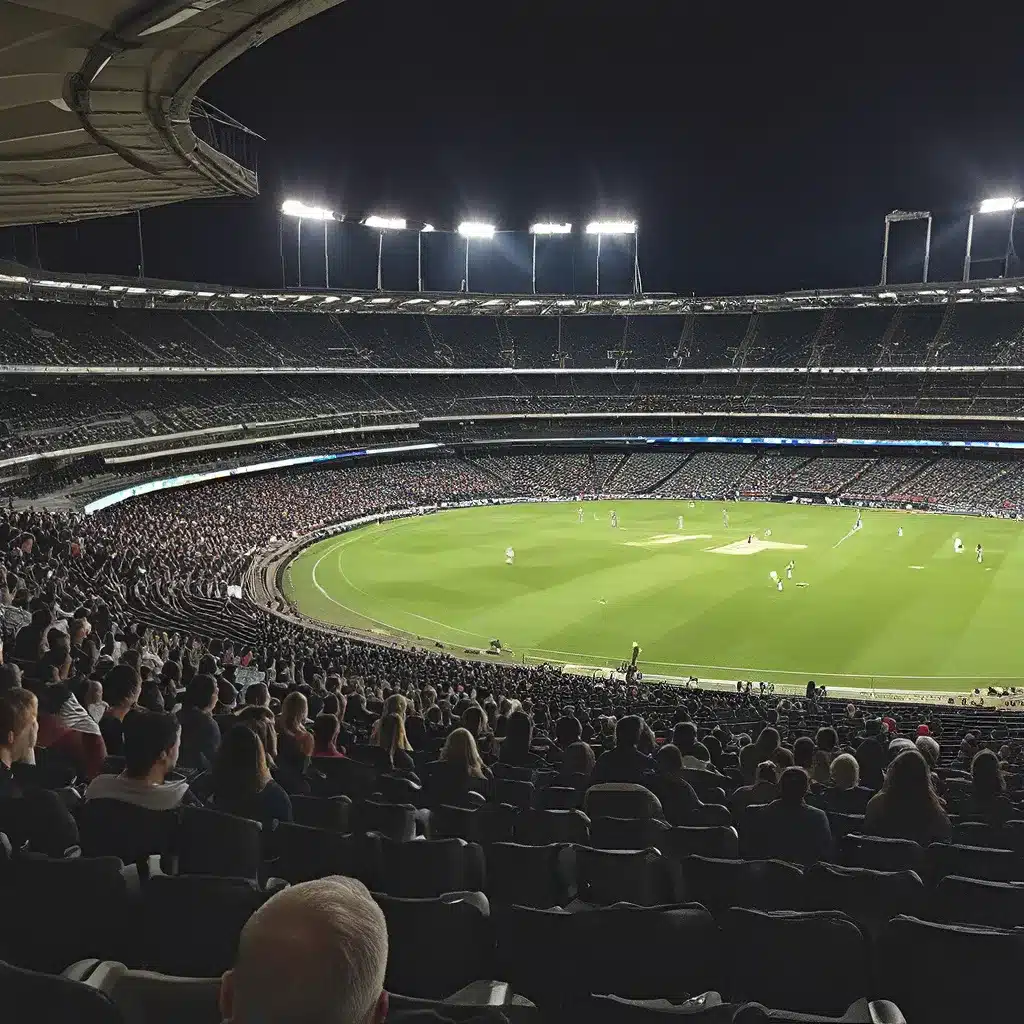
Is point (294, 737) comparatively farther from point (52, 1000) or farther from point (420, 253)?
point (420, 253)

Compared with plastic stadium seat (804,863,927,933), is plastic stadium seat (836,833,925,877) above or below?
below

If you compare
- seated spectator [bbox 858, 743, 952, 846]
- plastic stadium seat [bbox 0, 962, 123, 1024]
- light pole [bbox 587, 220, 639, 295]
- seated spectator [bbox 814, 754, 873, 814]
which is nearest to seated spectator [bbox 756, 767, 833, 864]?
seated spectator [bbox 858, 743, 952, 846]

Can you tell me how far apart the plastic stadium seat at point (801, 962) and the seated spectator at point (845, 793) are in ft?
15.1

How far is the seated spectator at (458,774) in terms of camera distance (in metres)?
7.89

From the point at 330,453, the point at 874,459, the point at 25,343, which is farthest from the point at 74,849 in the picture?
the point at 874,459

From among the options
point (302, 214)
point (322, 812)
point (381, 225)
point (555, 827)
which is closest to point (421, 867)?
point (322, 812)

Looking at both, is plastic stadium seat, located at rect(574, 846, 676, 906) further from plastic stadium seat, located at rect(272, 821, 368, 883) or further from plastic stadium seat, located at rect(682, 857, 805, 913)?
plastic stadium seat, located at rect(272, 821, 368, 883)

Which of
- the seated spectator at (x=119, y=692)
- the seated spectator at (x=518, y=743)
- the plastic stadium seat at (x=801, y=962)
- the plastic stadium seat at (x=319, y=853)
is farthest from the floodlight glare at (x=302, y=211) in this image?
the plastic stadium seat at (x=801, y=962)

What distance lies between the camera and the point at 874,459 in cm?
8188

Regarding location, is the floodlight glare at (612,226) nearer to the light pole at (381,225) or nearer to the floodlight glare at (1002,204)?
the light pole at (381,225)

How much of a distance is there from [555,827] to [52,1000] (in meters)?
4.44

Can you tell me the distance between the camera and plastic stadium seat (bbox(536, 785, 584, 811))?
323 inches

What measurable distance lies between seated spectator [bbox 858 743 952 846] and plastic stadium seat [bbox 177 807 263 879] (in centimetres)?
492

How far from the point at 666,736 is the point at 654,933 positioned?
1206cm
